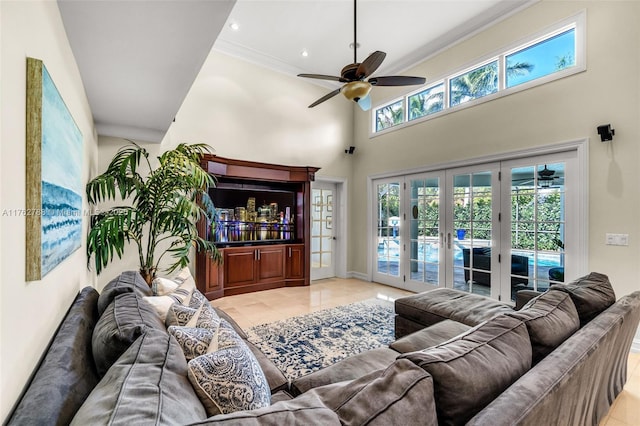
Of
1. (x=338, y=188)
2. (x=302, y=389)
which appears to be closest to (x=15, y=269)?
(x=302, y=389)

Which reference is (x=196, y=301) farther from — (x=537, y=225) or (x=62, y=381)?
Result: (x=537, y=225)

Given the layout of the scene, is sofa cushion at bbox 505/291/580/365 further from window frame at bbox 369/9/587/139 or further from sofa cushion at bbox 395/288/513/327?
window frame at bbox 369/9/587/139

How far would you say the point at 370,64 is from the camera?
2721 mm

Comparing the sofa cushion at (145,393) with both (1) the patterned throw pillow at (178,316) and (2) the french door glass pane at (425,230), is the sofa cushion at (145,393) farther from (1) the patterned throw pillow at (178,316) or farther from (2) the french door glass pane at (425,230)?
(2) the french door glass pane at (425,230)

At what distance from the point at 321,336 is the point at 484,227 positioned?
108 inches

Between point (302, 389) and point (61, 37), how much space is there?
2.17 m

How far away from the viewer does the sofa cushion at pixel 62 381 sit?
788mm

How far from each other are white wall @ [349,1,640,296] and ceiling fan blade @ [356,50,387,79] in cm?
225

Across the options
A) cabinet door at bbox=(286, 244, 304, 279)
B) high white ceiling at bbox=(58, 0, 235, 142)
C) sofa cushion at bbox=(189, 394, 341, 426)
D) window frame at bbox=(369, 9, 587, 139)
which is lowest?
cabinet door at bbox=(286, 244, 304, 279)

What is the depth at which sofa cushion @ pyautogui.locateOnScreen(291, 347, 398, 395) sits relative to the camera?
4.79 feet

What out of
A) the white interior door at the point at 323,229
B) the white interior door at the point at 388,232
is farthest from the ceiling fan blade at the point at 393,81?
the white interior door at the point at 323,229

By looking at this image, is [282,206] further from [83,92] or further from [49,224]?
[49,224]

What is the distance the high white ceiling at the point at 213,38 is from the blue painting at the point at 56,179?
502 millimetres

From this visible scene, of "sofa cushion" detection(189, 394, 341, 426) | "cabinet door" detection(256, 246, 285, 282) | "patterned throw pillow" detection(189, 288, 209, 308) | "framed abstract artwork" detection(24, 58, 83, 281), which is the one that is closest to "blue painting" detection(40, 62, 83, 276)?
"framed abstract artwork" detection(24, 58, 83, 281)
